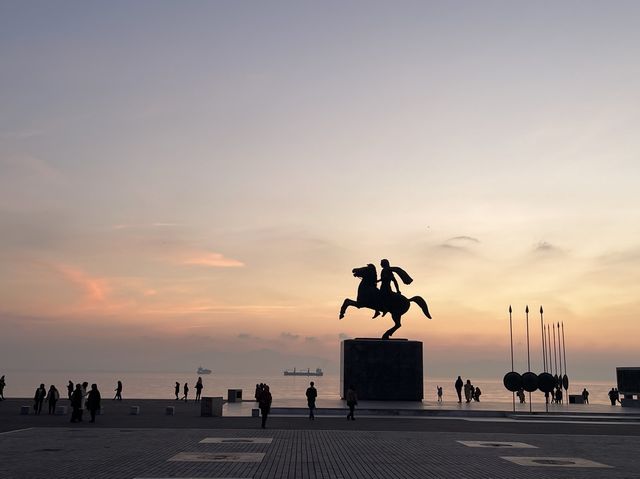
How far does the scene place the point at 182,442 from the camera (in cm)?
1989

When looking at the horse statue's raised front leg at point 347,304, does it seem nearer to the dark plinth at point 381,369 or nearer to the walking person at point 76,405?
the dark plinth at point 381,369

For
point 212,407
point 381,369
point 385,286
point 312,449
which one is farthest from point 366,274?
point 312,449

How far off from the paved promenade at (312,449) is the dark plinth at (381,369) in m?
9.06

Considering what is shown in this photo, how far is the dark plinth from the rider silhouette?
6.44 feet

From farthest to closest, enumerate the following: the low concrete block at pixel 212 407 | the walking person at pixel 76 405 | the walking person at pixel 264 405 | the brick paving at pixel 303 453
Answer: the low concrete block at pixel 212 407 < the walking person at pixel 76 405 < the walking person at pixel 264 405 < the brick paving at pixel 303 453

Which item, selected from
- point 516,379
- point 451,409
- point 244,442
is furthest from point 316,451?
point 516,379

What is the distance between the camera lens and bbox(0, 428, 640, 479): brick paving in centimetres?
1440

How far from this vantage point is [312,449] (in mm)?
18109

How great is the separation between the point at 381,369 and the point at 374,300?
382 cm

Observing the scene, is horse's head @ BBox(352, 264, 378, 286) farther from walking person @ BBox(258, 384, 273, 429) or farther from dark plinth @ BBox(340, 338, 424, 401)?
walking person @ BBox(258, 384, 273, 429)

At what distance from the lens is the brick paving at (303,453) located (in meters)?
14.4

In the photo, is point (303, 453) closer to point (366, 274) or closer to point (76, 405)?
point (76, 405)

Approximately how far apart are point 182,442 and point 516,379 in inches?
991

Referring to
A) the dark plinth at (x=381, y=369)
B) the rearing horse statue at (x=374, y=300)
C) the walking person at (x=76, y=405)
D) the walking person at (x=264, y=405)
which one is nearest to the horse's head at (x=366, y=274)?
the rearing horse statue at (x=374, y=300)
